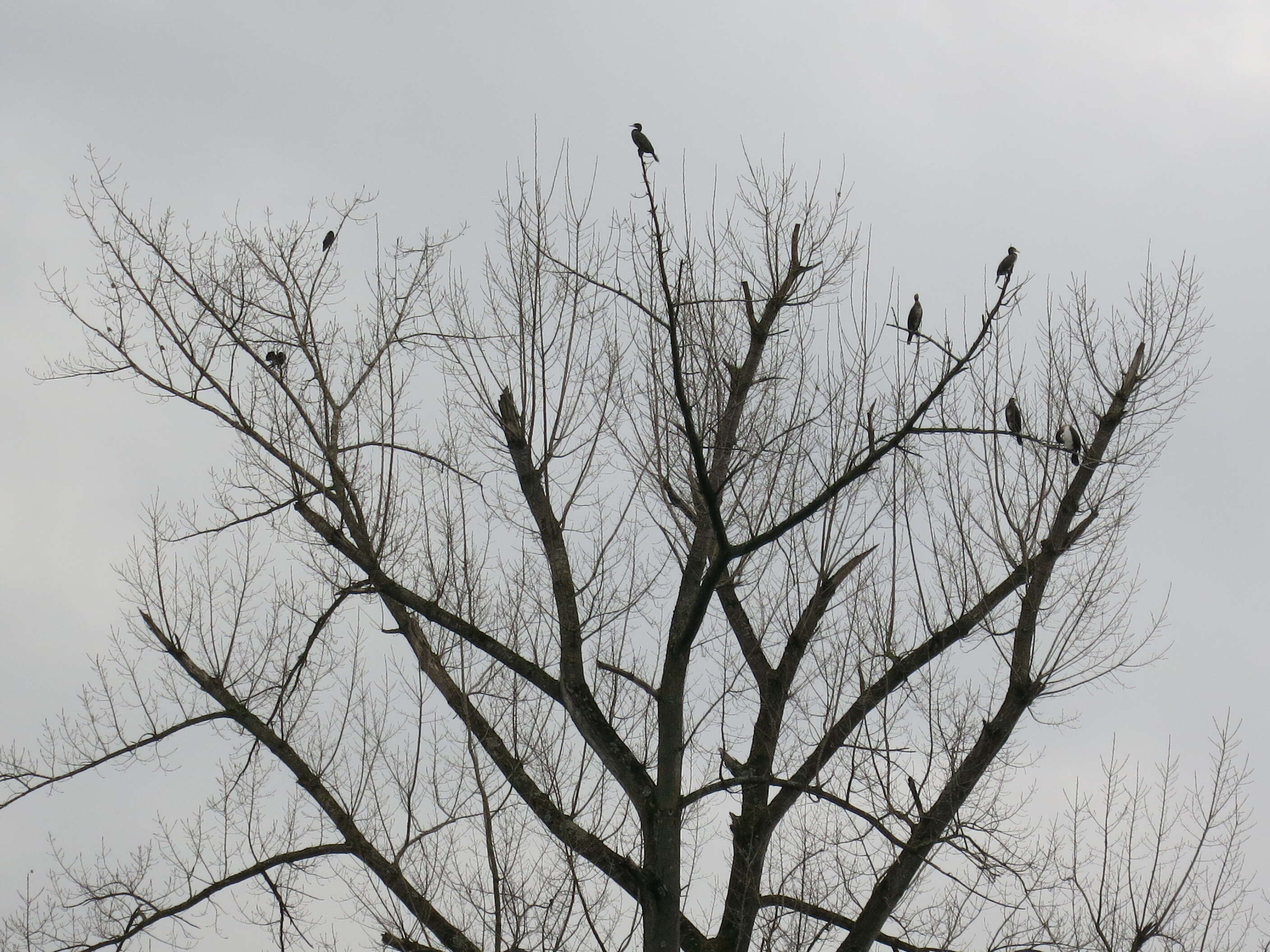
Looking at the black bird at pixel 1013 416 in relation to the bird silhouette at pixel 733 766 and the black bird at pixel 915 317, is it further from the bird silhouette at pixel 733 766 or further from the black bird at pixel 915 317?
the bird silhouette at pixel 733 766

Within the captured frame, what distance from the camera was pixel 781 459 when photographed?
688cm

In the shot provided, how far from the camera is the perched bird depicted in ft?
26.1

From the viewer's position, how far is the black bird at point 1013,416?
7688 mm

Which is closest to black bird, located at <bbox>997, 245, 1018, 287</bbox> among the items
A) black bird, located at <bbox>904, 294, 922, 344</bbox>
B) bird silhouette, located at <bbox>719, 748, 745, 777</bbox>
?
black bird, located at <bbox>904, 294, 922, 344</bbox>

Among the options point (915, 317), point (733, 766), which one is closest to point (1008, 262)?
point (915, 317)

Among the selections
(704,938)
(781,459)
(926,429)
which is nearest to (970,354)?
(926,429)

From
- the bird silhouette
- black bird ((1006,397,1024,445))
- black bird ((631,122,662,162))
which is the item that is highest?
black bird ((631,122,662,162))

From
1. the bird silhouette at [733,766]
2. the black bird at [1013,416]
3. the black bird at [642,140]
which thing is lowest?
the bird silhouette at [733,766]

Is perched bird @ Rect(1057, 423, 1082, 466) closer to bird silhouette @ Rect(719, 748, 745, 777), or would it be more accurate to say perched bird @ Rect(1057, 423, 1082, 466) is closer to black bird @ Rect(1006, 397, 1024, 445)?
black bird @ Rect(1006, 397, 1024, 445)

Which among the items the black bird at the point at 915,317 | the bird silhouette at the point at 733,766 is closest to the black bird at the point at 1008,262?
the black bird at the point at 915,317

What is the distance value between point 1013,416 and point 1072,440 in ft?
2.23

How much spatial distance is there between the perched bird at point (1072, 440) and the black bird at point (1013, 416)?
36 centimetres

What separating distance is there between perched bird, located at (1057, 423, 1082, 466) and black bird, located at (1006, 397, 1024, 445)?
357mm

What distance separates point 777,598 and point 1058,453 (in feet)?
7.28
